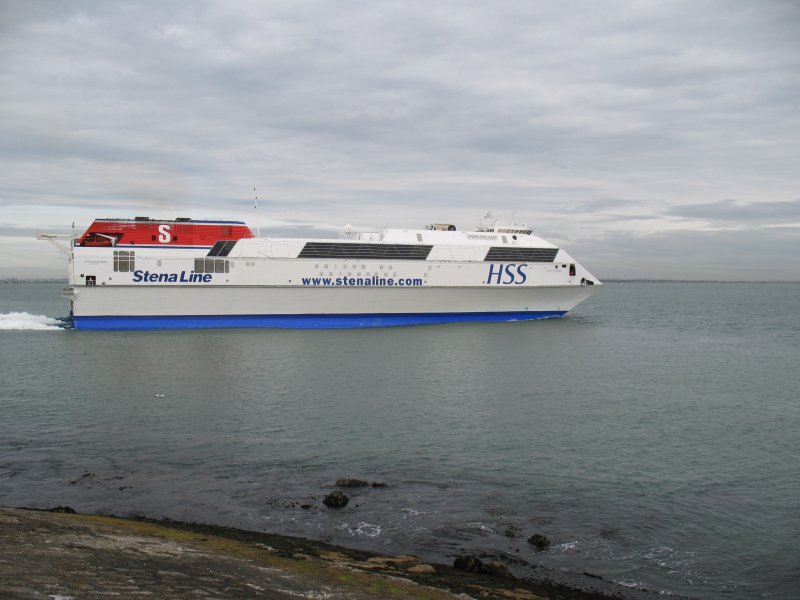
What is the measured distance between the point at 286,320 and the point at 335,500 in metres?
30.5

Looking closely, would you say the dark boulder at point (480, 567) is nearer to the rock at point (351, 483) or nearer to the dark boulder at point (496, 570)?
the dark boulder at point (496, 570)

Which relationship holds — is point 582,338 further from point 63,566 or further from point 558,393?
point 63,566

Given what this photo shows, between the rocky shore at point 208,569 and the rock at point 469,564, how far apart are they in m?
0.01

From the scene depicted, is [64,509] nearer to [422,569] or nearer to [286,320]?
[422,569]

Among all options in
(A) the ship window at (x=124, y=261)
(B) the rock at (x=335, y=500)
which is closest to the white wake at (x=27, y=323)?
(A) the ship window at (x=124, y=261)

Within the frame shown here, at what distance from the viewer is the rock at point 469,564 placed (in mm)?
8148

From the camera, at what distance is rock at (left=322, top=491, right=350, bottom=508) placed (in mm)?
10656

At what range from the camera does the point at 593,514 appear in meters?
10.5

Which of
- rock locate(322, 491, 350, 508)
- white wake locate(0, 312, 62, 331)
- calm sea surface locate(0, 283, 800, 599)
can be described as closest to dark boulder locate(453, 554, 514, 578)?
calm sea surface locate(0, 283, 800, 599)

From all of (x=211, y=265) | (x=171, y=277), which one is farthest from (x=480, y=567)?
(x=171, y=277)

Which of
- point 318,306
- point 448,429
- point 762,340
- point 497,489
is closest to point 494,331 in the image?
point 318,306

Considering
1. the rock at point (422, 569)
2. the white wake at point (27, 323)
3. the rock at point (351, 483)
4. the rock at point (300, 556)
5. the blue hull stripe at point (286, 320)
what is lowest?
the rock at point (351, 483)

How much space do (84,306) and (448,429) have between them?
2973 centimetres

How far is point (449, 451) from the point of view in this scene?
14242 mm
